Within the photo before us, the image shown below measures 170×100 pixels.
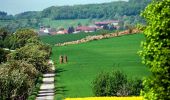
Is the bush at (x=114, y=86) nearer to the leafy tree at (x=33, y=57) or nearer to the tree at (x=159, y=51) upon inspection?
the leafy tree at (x=33, y=57)

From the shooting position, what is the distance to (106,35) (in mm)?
161875

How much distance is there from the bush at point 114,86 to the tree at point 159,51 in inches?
1285

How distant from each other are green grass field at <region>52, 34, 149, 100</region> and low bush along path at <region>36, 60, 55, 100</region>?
0.86 m

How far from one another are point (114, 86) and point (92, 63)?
48.5m

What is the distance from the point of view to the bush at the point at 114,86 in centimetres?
5997

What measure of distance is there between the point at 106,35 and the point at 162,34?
5321 inches

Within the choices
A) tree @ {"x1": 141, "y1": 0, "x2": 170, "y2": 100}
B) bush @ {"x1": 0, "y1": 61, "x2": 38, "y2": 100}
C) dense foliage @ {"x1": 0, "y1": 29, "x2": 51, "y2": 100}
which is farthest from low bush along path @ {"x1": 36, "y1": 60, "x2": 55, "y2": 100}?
tree @ {"x1": 141, "y1": 0, "x2": 170, "y2": 100}

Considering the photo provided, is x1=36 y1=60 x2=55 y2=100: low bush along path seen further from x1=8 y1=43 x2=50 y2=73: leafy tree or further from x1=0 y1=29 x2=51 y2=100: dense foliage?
x1=8 y1=43 x2=50 y2=73: leafy tree

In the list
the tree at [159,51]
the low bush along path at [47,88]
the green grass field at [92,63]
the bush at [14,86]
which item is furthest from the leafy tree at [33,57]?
the tree at [159,51]

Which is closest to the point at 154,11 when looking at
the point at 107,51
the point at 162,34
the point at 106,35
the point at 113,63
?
the point at 162,34

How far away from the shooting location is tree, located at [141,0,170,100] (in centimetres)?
2662

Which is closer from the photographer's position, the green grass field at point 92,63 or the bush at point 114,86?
the bush at point 114,86

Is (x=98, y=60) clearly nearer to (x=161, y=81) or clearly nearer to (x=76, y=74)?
(x=76, y=74)

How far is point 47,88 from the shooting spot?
252 feet
